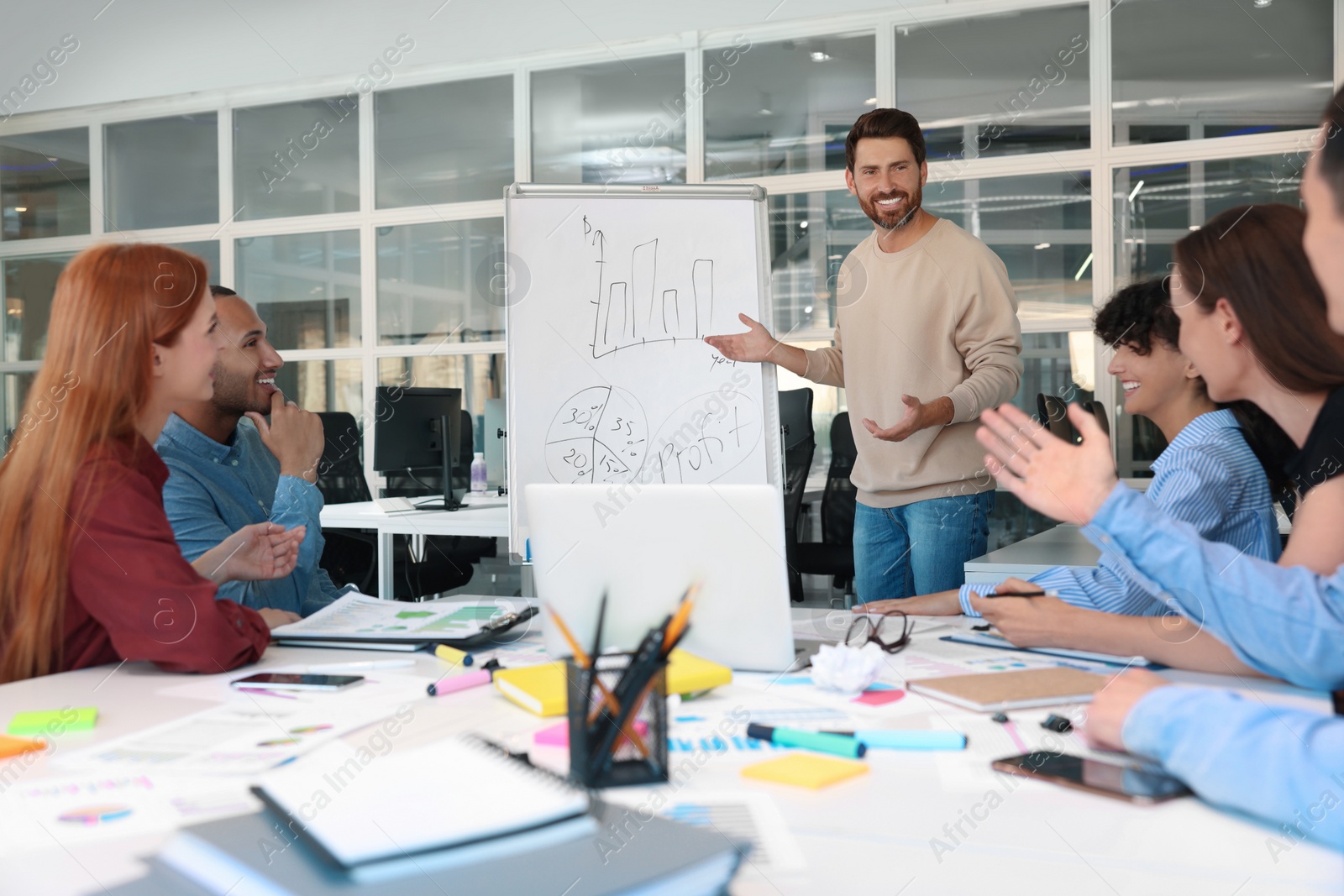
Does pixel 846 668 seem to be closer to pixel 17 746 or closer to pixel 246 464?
pixel 17 746

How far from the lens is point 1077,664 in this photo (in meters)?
1.33

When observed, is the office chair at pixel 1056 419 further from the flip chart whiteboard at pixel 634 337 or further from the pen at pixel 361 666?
the pen at pixel 361 666

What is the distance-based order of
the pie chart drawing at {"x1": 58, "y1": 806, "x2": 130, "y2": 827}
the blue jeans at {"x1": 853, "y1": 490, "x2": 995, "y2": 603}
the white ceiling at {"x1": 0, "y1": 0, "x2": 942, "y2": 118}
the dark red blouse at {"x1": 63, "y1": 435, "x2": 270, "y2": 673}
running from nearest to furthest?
the pie chart drawing at {"x1": 58, "y1": 806, "x2": 130, "y2": 827}, the dark red blouse at {"x1": 63, "y1": 435, "x2": 270, "y2": 673}, the blue jeans at {"x1": 853, "y1": 490, "x2": 995, "y2": 603}, the white ceiling at {"x1": 0, "y1": 0, "x2": 942, "y2": 118}

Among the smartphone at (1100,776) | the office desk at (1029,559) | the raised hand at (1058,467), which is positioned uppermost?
the raised hand at (1058,467)

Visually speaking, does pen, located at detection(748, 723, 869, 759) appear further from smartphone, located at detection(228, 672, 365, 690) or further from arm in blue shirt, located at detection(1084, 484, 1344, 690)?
smartphone, located at detection(228, 672, 365, 690)

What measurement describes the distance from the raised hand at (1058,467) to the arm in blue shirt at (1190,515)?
33 cm

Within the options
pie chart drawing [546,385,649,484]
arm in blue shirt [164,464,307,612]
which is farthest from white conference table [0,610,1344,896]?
pie chart drawing [546,385,649,484]

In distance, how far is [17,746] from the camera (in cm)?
102

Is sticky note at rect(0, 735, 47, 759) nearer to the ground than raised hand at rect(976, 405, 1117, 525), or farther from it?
nearer to the ground

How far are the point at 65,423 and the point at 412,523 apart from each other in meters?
2.19

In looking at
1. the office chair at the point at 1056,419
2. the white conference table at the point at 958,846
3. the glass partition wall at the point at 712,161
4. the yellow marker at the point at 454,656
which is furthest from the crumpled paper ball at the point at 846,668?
the glass partition wall at the point at 712,161

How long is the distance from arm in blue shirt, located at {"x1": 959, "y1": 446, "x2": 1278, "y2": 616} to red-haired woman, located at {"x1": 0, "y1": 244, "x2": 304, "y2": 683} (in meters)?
1.14

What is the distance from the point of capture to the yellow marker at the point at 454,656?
1.39 meters

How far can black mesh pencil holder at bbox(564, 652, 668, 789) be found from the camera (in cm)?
87
